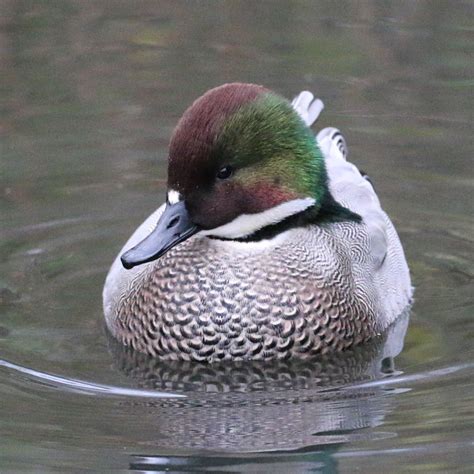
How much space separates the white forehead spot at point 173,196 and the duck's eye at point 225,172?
22 cm

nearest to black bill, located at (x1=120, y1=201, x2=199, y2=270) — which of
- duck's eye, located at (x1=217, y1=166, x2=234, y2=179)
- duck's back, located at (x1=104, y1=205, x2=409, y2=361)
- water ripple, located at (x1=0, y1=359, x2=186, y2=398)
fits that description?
duck's eye, located at (x1=217, y1=166, x2=234, y2=179)

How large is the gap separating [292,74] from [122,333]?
375 cm

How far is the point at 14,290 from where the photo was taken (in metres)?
8.31

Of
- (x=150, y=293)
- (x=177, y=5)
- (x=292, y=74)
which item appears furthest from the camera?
(x=177, y=5)

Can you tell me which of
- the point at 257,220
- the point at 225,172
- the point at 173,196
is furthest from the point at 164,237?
the point at 257,220

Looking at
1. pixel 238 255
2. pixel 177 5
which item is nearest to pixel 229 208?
pixel 238 255

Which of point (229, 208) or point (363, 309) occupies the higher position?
point (229, 208)

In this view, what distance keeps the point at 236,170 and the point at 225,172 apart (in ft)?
0.20

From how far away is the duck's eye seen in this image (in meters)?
7.20

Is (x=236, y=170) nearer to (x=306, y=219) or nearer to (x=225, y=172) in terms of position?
(x=225, y=172)

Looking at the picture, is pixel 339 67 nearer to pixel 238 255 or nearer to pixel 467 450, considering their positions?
pixel 238 255

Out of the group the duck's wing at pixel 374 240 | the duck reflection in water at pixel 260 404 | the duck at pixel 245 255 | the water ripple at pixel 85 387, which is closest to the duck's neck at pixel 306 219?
the duck at pixel 245 255

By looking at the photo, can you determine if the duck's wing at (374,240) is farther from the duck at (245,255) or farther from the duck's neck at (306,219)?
the duck's neck at (306,219)

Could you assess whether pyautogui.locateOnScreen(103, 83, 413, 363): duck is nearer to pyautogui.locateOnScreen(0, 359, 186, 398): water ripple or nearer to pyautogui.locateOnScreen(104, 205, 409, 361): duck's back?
pyautogui.locateOnScreen(104, 205, 409, 361): duck's back
